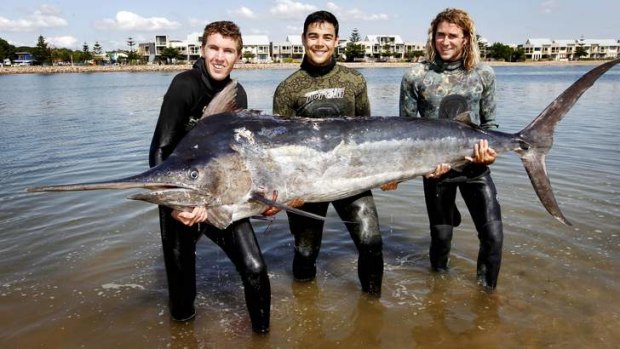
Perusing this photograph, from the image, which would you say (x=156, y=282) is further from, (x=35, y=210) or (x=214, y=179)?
(x=35, y=210)

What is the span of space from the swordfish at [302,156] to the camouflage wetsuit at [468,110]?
0.42 metres

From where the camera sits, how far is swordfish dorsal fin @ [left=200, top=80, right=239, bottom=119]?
390 cm

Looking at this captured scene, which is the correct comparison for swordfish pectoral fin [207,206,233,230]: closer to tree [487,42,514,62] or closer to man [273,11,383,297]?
man [273,11,383,297]

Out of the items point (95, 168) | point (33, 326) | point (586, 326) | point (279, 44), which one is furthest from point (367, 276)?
point (279, 44)

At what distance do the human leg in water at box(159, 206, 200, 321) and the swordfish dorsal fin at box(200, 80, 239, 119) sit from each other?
918 millimetres

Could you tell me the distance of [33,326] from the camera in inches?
179

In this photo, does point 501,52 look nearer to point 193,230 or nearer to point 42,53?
point 42,53

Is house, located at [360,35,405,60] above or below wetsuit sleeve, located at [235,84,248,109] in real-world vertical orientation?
above

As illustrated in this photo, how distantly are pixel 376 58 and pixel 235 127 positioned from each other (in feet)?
500

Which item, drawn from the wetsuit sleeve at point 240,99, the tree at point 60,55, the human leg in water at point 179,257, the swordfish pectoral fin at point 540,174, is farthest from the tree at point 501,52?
the human leg in water at point 179,257

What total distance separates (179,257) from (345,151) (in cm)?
169

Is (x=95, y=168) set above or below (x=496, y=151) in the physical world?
below

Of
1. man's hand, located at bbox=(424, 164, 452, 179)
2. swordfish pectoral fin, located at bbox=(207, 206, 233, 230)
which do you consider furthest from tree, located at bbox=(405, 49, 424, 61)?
swordfish pectoral fin, located at bbox=(207, 206, 233, 230)

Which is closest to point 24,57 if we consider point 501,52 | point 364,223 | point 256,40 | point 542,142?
point 256,40
